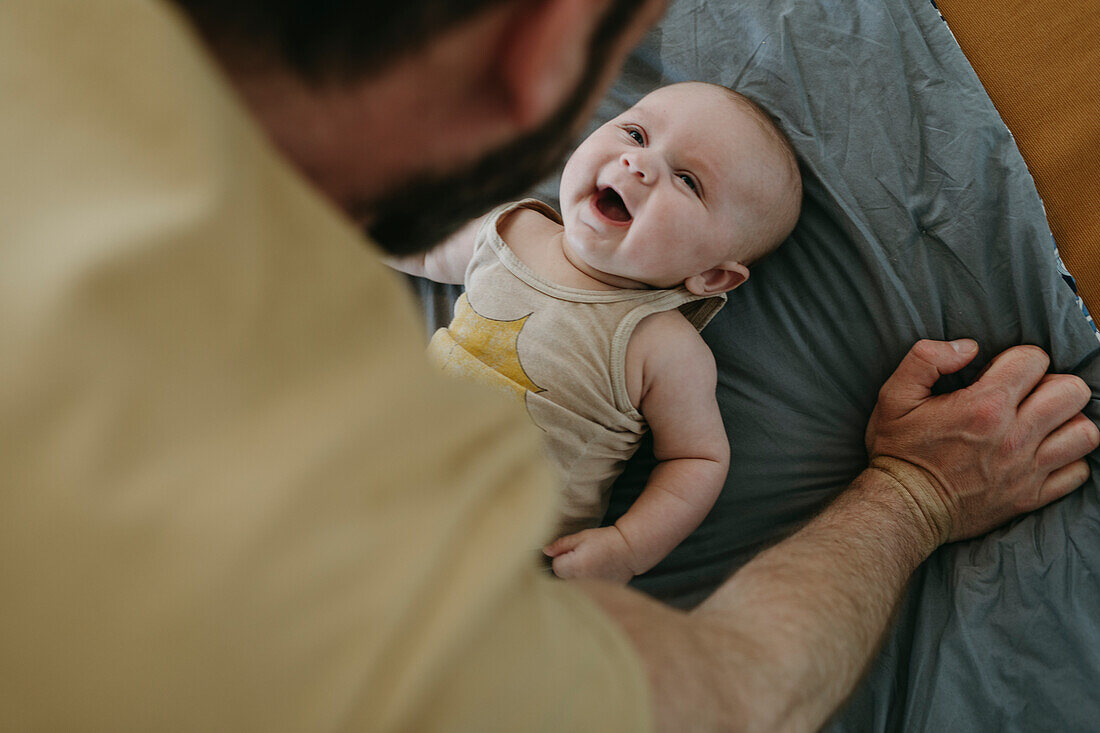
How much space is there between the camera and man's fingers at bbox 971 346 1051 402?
3.61 feet

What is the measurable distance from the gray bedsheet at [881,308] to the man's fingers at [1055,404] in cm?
3

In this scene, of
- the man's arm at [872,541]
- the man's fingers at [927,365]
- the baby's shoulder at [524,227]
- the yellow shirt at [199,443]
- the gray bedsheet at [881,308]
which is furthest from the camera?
the baby's shoulder at [524,227]

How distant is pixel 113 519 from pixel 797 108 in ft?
3.86

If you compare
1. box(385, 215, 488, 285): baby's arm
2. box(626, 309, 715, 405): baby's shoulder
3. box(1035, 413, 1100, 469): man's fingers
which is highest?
box(385, 215, 488, 285): baby's arm

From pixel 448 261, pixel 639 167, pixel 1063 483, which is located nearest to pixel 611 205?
pixel 639 167

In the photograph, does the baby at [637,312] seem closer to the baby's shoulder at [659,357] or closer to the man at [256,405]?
the baby's shoulder at [659,357]

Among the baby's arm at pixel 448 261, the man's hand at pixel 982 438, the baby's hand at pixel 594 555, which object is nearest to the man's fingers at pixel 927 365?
the man's hand at pixel 982 438

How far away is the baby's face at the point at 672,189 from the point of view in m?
1.13

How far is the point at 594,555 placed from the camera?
1.11 meters

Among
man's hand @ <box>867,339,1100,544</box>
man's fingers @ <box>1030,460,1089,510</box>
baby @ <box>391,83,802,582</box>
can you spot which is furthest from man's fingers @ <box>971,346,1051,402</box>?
baby @ <box>391,83,802,582</box>

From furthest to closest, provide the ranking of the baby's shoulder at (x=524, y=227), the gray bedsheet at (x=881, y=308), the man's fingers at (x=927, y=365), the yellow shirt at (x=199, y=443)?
the baby's shoulder at (x=524, y=227)
the man's fingers at (x=927, y=365)
the gray bedsheet at (x=881, y=308)
the yellow shirt at (x=199, y=443)

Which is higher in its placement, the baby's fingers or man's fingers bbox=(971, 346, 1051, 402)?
the baby's fingers

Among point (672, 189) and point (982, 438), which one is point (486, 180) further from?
point (982, 438)

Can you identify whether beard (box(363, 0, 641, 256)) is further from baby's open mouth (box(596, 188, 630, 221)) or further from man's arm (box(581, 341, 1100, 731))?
baby's open mouth (box(596, 188, 630, 221))
